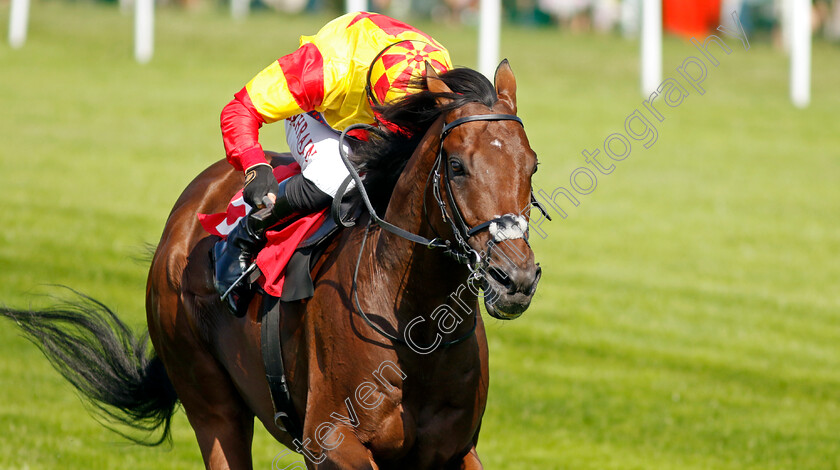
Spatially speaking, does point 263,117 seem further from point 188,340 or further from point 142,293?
point 142,293

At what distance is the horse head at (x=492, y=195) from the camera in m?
2.91

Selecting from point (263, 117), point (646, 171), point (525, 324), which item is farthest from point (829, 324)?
point (263, 117)

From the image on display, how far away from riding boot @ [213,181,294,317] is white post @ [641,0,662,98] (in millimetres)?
14950

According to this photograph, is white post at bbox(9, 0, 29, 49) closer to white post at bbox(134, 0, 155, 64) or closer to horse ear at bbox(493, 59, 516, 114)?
white post at bbox(134, 0, 155, 64)

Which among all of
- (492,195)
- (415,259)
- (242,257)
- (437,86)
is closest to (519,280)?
(492,195)

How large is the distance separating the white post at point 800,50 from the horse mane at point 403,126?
15.8 m

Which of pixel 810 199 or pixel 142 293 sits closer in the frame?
pixel 142 293

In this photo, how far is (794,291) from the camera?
10.9 metres

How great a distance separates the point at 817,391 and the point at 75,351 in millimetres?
5538

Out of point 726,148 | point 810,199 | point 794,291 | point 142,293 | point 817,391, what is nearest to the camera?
point 817,391

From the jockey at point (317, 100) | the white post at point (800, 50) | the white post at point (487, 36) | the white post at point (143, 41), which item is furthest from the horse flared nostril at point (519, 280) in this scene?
the white post at point (143, 41)

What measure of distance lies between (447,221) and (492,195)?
21 cm

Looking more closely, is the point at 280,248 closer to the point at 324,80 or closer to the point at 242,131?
the point at 242,131

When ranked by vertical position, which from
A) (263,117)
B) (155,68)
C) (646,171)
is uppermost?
(263,117)
